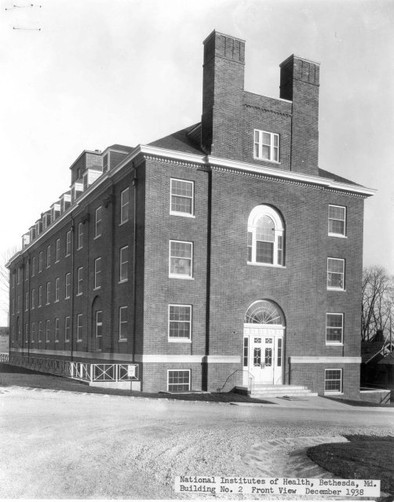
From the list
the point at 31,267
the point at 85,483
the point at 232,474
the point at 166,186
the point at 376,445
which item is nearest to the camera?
the point at 85,483

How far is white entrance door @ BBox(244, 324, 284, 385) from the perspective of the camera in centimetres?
2658

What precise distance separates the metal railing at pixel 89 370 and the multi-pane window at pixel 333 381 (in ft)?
33.6

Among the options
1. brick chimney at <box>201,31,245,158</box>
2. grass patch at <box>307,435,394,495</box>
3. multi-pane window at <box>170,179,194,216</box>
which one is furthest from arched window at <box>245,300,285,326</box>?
grass patch at <box>307,435,394,495</box>

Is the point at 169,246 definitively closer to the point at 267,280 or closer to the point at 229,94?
the point at 267,280

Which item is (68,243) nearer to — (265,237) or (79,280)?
(79,280)

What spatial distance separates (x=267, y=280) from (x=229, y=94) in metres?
8.93

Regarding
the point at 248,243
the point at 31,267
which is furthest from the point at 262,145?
the point at 31,267

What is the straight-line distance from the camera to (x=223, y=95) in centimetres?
2634

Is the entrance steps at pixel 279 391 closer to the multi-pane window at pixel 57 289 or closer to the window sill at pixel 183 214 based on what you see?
the window sill at pixel 183 214

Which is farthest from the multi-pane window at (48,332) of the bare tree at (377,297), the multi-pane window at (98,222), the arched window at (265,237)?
the bare tree at (377,297)

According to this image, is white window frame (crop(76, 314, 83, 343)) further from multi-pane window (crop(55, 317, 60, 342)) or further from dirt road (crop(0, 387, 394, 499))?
dirt road (crop(0, 387, 394, 499))

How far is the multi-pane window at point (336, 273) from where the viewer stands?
98.0ft

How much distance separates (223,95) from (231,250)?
722cm

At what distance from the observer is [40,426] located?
13164 millimetres
